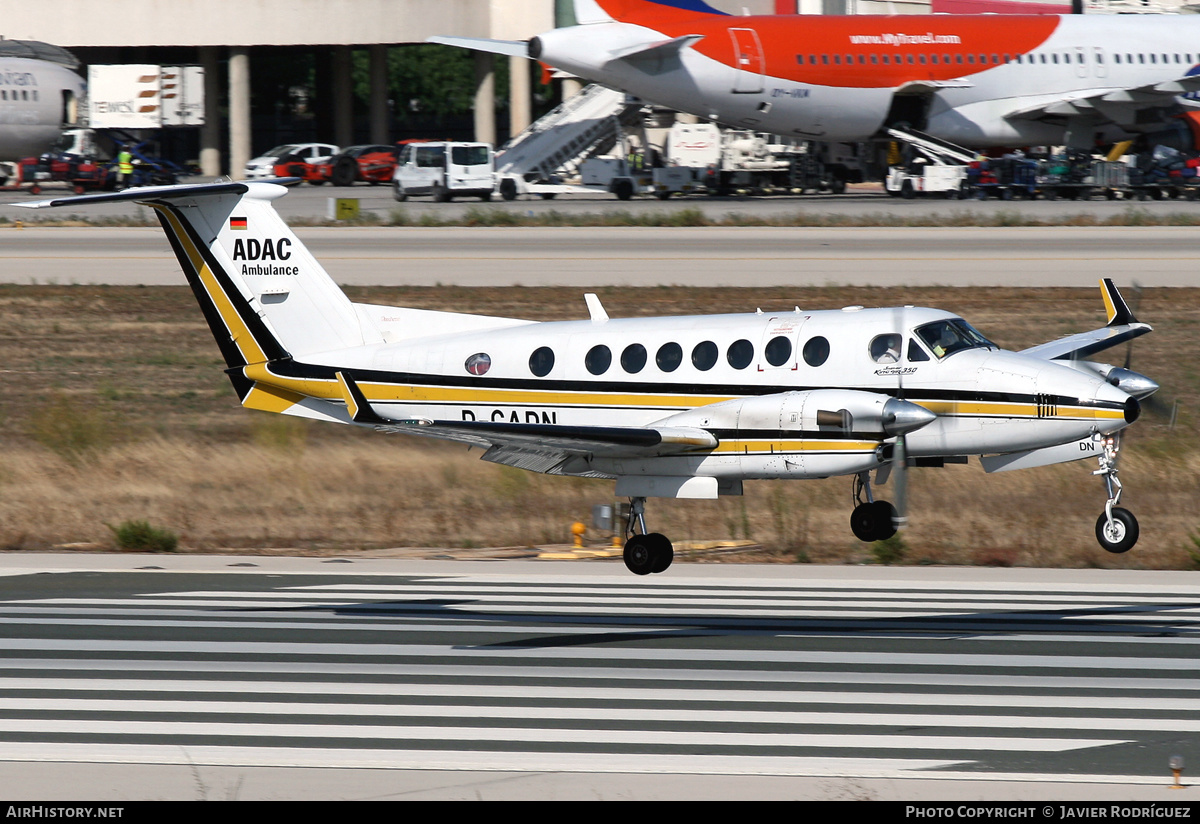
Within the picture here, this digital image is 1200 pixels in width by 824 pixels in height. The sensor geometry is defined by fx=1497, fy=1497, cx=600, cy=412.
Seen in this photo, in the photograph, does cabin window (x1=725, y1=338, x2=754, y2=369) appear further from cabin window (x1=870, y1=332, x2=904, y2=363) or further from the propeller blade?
the propeller blade

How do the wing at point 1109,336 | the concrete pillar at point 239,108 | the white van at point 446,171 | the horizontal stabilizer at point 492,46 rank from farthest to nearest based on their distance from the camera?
the concrete pillar at point 239,108 < the horizontal stabilizer at point 492,46 < the white van at point 446,171 < the wing at point 1109,336

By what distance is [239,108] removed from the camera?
99.9 metres

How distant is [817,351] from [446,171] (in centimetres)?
5664

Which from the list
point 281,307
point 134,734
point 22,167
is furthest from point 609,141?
point 134,734

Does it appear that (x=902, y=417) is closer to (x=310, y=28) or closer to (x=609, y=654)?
(x=609, y=654)

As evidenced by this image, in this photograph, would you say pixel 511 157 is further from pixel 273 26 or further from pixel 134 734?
pixel 134 734

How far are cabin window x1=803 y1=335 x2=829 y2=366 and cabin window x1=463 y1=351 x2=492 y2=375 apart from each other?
5.28 m

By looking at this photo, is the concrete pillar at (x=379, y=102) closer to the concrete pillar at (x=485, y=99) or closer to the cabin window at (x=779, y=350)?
the concrete pillar at (x=485, y=99)

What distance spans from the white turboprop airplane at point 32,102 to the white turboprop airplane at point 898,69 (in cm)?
2348

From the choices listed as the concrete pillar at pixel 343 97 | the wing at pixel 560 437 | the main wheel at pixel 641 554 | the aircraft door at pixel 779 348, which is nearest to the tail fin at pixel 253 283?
the wing at pixel 560 437

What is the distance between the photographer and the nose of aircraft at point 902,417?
2053 centimetres

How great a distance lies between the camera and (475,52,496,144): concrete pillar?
101062 millimetres

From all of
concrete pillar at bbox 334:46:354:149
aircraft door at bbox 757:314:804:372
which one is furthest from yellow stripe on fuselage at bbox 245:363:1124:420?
concrete pillar at bbox 334:46:354:149

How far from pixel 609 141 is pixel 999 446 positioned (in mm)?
65885
